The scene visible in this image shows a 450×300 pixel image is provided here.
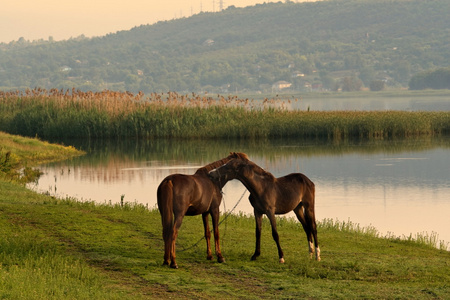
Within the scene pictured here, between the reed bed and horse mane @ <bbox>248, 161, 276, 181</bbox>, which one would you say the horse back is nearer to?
horse mane @ <bbox>248, 161, 276, 181</bbox>

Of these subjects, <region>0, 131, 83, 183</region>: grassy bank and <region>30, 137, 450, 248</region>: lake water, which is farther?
<region>0, 131, 83, 183</region>: grassy bank

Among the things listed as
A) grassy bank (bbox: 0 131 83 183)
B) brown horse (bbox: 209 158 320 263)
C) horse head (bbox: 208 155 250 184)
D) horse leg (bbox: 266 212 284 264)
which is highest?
horse head (bbox: 208 155 250 184)

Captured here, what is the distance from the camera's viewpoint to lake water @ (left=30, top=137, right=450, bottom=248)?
23656mm

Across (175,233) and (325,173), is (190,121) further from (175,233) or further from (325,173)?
(175,233)

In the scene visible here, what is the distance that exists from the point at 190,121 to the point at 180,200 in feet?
125

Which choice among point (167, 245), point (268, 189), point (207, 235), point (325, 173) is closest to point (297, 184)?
point (268, 189)

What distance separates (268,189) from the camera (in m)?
12.9

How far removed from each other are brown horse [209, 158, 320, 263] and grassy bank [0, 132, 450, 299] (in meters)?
0.77

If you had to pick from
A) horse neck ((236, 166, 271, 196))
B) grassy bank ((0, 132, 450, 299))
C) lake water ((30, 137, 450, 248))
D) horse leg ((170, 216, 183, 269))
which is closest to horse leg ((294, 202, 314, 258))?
grassy bank ((0, 132, 450, 299))

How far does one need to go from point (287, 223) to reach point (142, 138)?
3100 cm

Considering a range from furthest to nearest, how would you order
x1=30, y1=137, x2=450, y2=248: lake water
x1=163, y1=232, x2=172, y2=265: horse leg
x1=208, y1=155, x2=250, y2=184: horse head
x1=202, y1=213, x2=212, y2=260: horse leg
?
x1=30, y1=137, x2=450, y2=248: lake water < x1=202, y1=213, x2=212, y2=260: horse leg < x1=208, y1=155, x2=250, y2=184: horse head < x1=163, y1=232, x2=172, y2=265: horse leg

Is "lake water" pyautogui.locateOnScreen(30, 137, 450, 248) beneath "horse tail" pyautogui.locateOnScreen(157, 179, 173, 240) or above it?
beneath

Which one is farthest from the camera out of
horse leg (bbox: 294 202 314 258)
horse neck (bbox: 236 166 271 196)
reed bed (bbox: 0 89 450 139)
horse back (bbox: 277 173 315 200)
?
reed bed (bbox: 0 89 450 139)

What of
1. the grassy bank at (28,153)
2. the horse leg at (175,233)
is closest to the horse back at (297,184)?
the horse leg at (175,233)
